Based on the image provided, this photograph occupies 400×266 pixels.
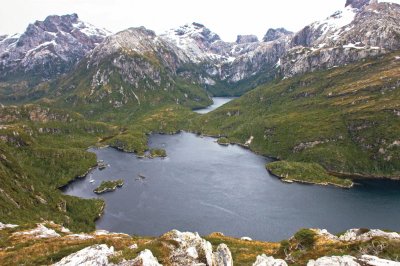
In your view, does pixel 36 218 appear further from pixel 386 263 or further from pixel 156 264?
pixel 386 263

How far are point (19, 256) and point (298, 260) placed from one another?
5591 cm

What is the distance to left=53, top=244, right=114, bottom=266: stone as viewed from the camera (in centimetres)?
6425

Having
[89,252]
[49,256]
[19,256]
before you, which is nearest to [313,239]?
[89,252]

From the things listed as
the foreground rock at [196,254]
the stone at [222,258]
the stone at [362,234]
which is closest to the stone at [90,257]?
the foreground rock at [196,254]

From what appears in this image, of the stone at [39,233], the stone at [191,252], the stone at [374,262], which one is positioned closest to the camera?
the stone at [374,262]

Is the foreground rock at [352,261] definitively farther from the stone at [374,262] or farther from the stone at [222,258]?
the stone at [222,258]

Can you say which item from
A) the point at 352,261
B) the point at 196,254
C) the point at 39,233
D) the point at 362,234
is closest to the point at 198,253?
the point at 196,254

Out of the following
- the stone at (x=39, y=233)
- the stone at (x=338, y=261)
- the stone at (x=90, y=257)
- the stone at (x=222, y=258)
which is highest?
the stone at (x=338, y=261)

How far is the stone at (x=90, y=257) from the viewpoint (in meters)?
64.2

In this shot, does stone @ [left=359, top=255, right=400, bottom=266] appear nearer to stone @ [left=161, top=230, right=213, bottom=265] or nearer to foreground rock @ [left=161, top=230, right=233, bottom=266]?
foreground rock @ [left=161, top=230, right=233, bottom=266]

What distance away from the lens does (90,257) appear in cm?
6581

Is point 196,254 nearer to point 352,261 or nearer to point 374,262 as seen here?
point 352,261

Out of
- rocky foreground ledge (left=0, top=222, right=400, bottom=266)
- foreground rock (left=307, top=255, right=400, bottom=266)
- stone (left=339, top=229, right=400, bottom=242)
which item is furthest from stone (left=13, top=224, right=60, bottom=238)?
foreground rock (left=307, top=255, right=400, bottom=266)

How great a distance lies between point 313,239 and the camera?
89625 millimetres
